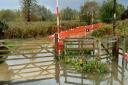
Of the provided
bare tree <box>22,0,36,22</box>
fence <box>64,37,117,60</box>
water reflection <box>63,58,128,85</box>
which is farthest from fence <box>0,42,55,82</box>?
bare tree <box>22,0,36,22</box>

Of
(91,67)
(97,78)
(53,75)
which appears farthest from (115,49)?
(53,75)

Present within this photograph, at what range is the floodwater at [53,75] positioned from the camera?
407 inches

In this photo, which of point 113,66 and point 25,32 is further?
point 25,32

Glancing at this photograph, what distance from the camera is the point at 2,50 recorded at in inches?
532

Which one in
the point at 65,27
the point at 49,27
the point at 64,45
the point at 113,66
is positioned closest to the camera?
the point at 113,66

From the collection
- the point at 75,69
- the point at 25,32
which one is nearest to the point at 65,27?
the point at 25,32

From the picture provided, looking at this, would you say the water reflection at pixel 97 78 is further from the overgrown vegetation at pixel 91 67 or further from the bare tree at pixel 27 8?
the bare tree at pixel 27 8

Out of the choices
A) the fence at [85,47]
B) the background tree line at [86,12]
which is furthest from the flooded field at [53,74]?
the background tree line at [86,12]

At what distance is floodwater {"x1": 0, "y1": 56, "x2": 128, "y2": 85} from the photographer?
407 inches

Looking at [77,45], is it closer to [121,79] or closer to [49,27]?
[121,79]

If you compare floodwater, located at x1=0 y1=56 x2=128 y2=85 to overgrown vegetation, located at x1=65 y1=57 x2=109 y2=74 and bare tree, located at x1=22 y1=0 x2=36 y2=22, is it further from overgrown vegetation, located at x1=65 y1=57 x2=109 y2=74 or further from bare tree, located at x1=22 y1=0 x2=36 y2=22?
bare tree, located at x1=22 y1=0 x2=36 y2=22

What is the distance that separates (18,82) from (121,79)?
139 inches

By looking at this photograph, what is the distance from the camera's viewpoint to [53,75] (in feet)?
37.8

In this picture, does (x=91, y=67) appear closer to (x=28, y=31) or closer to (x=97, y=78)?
(x=97, y=78)
